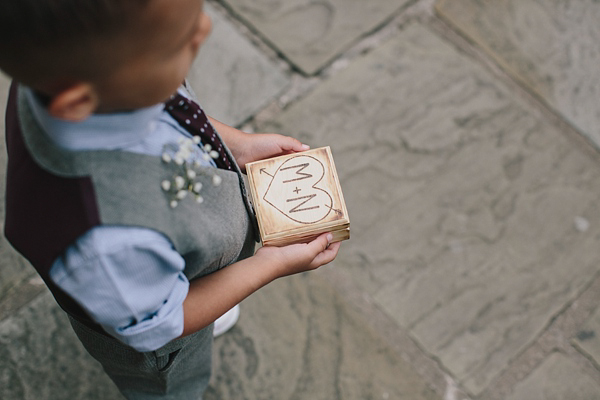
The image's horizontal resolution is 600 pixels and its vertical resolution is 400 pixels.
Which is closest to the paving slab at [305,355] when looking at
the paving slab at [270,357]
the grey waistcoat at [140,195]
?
the paving slab at [270,357]

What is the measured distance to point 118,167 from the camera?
631 millimetres

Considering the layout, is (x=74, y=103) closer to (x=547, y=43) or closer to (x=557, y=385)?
(x=557, y=385)

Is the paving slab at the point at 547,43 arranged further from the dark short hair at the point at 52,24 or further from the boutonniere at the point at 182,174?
the dark short hair at the point at 52,24

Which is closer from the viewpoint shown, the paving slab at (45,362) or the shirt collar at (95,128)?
the shirt collar at (95,128)

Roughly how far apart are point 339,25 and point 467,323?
945 mm

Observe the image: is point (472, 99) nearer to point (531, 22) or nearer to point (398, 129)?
point (398, 129)

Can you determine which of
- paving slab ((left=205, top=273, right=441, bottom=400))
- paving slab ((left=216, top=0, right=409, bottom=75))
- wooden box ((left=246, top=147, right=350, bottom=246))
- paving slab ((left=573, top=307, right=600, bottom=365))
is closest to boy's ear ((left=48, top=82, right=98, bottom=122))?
wooden box ((left=246, top=147, right=350, bottom=246))

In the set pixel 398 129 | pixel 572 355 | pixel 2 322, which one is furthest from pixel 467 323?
pixel 2 322

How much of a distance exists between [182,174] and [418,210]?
0.94m

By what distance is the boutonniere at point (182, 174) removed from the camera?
26.6 inches

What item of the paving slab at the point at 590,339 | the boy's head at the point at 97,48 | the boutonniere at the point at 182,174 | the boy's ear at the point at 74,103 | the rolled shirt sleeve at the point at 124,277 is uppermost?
the boy's head at the point at 97,48

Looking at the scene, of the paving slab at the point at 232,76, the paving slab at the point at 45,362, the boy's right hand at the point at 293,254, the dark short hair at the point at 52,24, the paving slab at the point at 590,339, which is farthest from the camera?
the paving slab at the point at 232,76

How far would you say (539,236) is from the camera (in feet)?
4.91

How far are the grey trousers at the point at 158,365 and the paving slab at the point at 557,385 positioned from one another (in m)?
0.75
